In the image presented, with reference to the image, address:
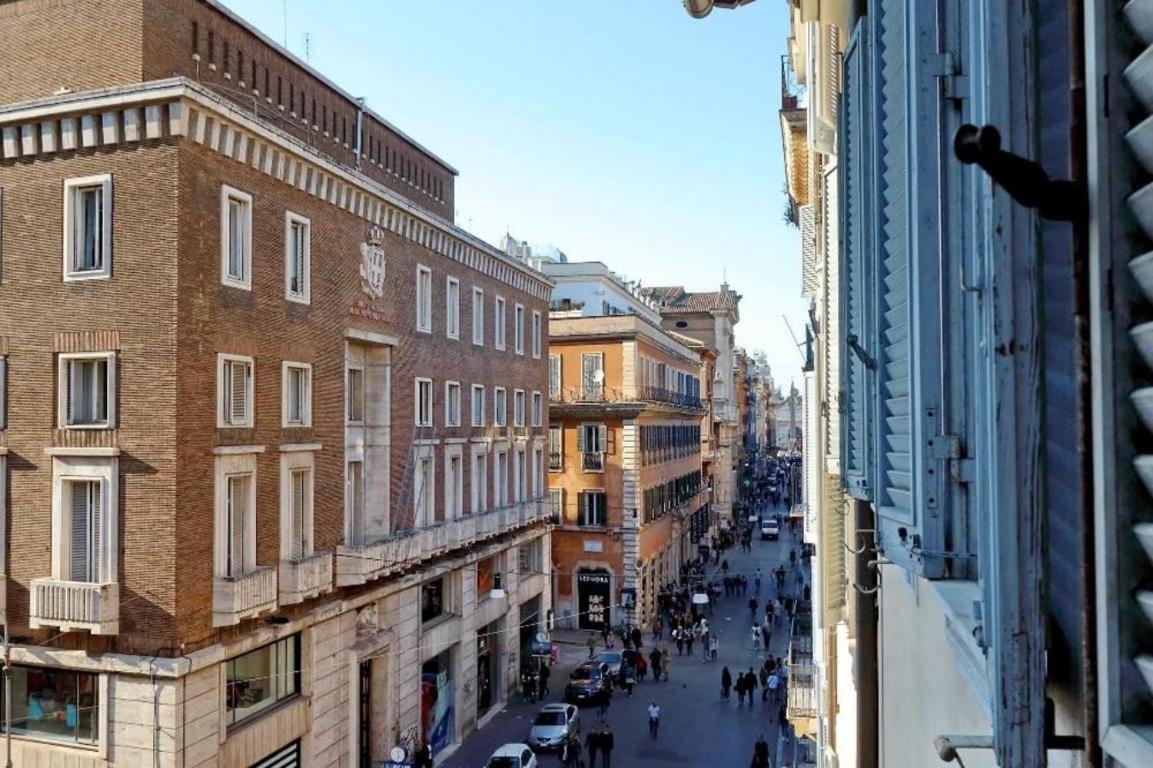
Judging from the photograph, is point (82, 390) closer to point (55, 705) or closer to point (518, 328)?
point (55, 705)

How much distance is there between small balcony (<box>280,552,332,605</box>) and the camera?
19.9m

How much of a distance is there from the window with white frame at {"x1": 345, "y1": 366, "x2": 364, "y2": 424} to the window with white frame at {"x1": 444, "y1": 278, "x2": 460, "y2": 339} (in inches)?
182

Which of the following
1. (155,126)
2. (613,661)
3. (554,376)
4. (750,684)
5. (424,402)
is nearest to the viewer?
(155,126)

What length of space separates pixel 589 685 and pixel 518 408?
32.3 ft

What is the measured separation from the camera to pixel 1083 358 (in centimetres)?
179

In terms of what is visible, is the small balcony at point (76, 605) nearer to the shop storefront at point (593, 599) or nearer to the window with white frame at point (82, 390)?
the window with white frame at point (82, 390)

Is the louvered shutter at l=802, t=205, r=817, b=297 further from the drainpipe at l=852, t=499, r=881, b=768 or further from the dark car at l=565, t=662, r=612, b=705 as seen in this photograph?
the dark car at l=565, t=662, r=612, b=705

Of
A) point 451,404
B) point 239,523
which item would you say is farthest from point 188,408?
point 451,404

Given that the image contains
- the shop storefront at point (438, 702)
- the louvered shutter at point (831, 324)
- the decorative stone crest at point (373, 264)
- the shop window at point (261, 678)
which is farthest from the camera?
the shop storefront at point (438, 702)

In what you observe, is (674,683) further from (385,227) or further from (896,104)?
(896,104)

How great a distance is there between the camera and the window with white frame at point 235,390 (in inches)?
724

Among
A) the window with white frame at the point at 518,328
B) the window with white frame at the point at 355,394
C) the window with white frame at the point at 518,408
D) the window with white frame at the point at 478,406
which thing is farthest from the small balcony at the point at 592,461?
the window with white frame at the point at 355,394

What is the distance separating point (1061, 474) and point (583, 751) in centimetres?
2774

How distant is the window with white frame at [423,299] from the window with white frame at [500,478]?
672 centimetres
